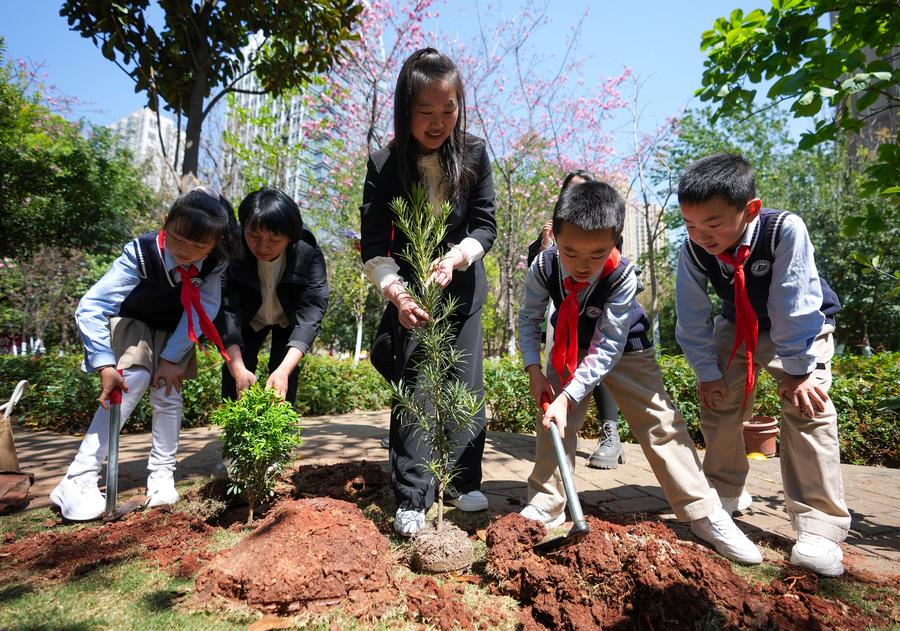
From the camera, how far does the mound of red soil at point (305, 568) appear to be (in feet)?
5.96

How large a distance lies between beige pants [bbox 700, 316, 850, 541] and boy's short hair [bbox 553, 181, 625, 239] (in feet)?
3.34

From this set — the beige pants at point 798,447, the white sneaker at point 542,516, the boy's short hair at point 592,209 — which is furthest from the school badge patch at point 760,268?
the white sneaker at point 542,516

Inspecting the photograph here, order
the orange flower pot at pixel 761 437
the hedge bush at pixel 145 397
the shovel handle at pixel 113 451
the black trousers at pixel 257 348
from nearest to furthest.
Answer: the shovel handle at pixel 113 451, the black trousers at pixel 257 348, the orange flower pot at pixel 761 437, the hedge bush at pixel 145 397

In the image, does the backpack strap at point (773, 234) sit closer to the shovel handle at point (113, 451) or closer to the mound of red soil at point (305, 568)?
the mound of red soil at point (305, 568)

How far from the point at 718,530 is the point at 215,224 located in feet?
9.48

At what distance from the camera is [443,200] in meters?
2.72

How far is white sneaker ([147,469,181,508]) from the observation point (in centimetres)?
284

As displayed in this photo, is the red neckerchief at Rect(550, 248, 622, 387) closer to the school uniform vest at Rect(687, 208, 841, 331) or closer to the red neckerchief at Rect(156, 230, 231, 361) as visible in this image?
the school uniform vest at Rect(687, 208, 841, 331)

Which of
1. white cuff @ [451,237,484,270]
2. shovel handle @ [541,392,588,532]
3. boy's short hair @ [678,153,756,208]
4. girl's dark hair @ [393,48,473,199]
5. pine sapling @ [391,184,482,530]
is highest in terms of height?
girl's dark hair @ [393,48,473,199]

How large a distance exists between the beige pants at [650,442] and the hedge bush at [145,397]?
157 inches

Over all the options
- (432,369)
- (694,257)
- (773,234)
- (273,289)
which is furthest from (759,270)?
(273,289)

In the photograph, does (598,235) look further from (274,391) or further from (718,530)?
(274,391)

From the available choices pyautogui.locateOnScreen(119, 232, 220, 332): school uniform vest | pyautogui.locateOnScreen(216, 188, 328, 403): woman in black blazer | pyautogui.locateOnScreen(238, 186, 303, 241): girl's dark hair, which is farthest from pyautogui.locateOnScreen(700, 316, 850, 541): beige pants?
pyautogui.locateOnScreen(119, 232, 220, 332): school uniform vest

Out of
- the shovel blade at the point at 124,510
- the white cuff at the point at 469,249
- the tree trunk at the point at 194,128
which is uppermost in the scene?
the tree trunk at the point at 194,128
